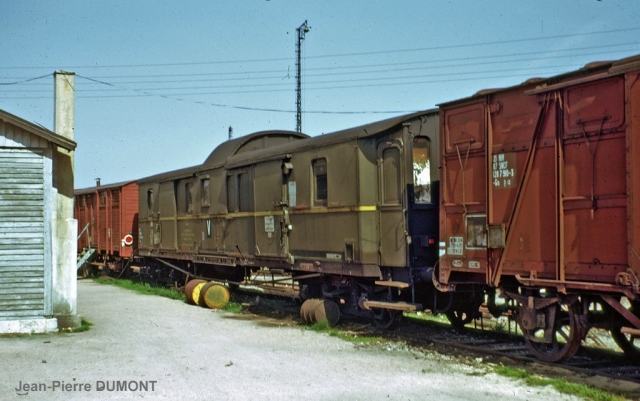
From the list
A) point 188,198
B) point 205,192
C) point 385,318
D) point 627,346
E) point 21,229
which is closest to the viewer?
point 627,346

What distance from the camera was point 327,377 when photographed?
863 centimetres

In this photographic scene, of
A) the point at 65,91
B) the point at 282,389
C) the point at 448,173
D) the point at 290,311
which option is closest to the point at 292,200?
the point at 290,311

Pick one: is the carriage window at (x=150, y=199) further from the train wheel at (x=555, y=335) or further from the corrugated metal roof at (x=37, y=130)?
the train wheel at (x=555, y=335)

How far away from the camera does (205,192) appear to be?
62.6ft

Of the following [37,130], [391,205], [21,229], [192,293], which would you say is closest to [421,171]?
[391,205]

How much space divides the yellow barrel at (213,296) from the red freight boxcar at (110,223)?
33.2 ft

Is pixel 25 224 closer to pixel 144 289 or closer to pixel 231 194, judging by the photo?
pixel 231 194

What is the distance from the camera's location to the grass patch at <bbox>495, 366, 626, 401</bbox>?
7302mm

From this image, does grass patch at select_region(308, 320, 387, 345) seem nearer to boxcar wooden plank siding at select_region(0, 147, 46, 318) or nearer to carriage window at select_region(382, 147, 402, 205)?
carriage window at select_region(382, 147, 402, 205)

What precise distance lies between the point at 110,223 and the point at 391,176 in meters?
19.0

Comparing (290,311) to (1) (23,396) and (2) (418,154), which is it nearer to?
(2) (418,154)

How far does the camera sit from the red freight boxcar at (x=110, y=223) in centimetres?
2623

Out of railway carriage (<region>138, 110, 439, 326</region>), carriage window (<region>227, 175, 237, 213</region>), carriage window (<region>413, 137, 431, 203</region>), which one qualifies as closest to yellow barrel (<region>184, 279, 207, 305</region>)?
railway carriage (<region>138, 110, 439, 326</region>)

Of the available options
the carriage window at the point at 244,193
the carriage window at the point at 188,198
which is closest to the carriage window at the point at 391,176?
the carriage window at the point at 244,193
